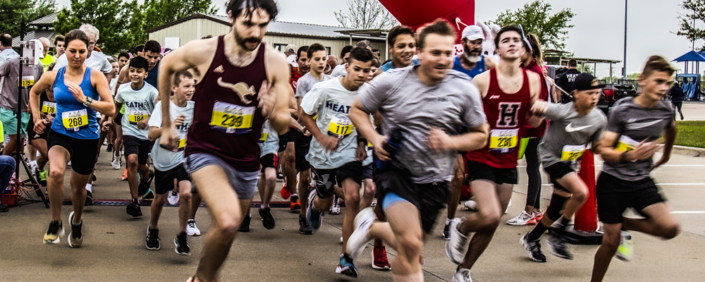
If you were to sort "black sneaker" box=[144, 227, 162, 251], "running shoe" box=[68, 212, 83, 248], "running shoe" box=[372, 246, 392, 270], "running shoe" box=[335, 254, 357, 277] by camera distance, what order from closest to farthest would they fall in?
1. "running shoe" box=[335, 254, 357, 277]
2. "running shoe" box=[372, 246, 392, 270]
3. "running shoe" box=[68, 212, 83, 248]
4. "black sneaker" box=[144, 227, 162, 251]

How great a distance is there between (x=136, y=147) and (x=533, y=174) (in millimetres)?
4285

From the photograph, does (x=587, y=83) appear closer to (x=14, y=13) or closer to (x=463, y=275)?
(x=463, y=275)

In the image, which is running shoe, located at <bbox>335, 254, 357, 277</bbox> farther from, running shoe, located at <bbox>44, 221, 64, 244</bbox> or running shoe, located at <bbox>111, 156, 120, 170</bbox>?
running shoe, located at <bbox>111, 156, 120, 170</bbox>

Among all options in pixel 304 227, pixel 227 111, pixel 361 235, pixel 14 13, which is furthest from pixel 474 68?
pixel 14 13

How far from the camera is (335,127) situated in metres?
5.80

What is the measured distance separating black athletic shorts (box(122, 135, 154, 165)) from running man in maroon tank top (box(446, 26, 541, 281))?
13.0ft

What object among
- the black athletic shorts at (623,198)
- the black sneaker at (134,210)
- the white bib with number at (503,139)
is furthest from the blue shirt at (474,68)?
the black sneaker at (134,210)

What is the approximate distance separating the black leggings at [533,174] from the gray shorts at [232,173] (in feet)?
13.3

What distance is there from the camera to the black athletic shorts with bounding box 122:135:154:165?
24.8 ft

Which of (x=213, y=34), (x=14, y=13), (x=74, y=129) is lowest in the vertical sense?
(x=74, y=129)

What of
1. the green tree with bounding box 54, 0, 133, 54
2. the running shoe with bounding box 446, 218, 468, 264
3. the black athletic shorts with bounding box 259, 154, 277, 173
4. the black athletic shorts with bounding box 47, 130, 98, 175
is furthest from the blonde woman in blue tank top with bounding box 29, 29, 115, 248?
the green tree with bounding box 54, 0, 133, 54

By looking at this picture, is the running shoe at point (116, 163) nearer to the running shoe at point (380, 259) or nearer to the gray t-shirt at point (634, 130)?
the running shoe at point (380, 259)

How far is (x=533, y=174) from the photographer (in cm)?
750

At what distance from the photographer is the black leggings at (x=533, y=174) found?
747 centimetres
